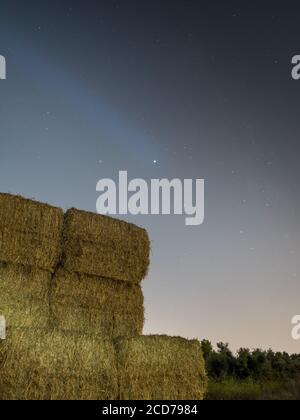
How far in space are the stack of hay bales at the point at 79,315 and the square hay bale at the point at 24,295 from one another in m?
0.01

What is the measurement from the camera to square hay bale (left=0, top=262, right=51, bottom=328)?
7.93 metres

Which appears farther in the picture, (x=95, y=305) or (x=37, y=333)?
(x=95, y=305)

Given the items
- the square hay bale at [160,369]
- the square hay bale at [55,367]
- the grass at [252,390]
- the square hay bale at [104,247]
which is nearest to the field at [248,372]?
the grass at [252,390]

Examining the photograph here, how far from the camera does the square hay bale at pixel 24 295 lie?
7.93 metres

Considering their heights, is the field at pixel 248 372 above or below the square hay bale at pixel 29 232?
below

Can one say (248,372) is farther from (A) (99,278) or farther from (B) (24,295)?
(B) (24,295)

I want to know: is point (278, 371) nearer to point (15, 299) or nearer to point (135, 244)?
point (135, 244)

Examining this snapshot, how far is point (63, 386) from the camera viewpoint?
7.44 meters

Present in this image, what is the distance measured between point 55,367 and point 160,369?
170cm

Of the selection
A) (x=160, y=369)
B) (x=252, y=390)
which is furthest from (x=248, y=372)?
(x=160, y=369)

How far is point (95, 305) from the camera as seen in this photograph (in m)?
9.16

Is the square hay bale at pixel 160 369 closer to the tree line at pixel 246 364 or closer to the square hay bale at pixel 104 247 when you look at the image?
the square hay bale at pixel 104 247

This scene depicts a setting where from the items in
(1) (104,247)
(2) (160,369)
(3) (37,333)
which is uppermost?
(1) (104,247)

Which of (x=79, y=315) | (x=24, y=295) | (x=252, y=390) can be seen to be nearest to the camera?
(x=24, y=295)
